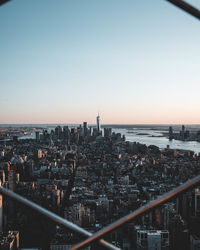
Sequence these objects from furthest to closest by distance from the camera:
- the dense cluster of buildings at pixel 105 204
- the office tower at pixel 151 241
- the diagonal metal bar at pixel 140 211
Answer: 1. the dense cluster of buildings at pixel 105 204
2. the office tower at pixel 151 241
3. the diagonal metal bar at pixel 140 211

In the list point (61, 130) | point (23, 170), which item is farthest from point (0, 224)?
point (61, 130)

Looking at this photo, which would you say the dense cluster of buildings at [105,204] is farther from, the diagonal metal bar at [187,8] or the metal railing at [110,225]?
the diagonal metal bar at [187,8]

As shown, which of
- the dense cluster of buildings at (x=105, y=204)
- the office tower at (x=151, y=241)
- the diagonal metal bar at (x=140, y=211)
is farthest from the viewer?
the dense cluster of buildings at (x=105, y=204)

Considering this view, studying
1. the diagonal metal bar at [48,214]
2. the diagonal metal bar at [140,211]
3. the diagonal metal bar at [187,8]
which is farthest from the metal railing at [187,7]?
the diagonal metal bar at [48,214]

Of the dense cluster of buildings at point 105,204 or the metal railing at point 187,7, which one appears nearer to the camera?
the metal railing at point 187,7

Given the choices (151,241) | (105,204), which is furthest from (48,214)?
(105,204)

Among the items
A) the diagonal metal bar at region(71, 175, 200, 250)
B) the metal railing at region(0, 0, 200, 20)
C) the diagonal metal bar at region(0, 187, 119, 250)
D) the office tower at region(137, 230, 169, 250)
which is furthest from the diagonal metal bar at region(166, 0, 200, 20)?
the office tower at region(137, 230, 169, 250)

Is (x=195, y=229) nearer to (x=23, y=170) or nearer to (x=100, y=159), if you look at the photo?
(x=23, y=170)
